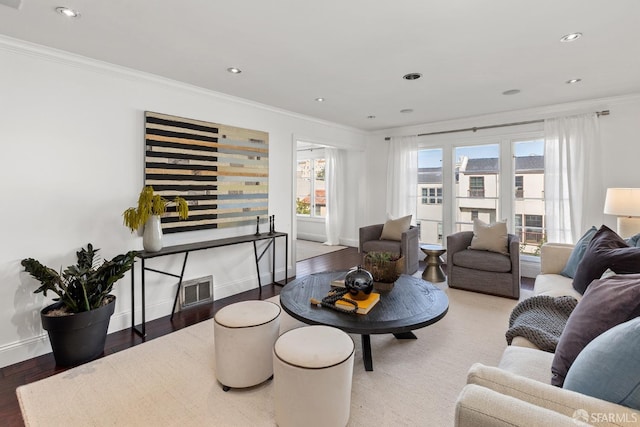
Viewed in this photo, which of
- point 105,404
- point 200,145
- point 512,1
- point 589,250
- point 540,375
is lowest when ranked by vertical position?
point 105,404

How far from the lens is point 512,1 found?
1.90 meters

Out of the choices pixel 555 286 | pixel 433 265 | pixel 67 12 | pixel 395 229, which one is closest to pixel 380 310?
pixel 555 286

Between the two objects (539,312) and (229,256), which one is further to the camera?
(229,256)

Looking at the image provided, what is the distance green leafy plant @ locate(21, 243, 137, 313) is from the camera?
2.31 metres

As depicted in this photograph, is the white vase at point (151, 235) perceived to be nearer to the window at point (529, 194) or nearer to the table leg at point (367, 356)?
the table leg at point (367, 356)

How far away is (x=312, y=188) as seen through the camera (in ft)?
25.9

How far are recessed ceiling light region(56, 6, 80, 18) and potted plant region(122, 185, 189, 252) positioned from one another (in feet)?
4.40

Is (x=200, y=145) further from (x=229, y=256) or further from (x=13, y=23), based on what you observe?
(x=13, y=23)

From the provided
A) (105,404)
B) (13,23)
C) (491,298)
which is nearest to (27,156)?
(13,23)

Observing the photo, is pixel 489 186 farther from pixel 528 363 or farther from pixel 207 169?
pixel 207 169

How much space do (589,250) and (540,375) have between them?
5.37 feet

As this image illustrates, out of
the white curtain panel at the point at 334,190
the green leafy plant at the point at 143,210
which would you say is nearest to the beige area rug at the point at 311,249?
the white curtain panel at the point at 334,190

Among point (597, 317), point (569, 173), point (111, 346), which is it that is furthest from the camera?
point (569, 173)
